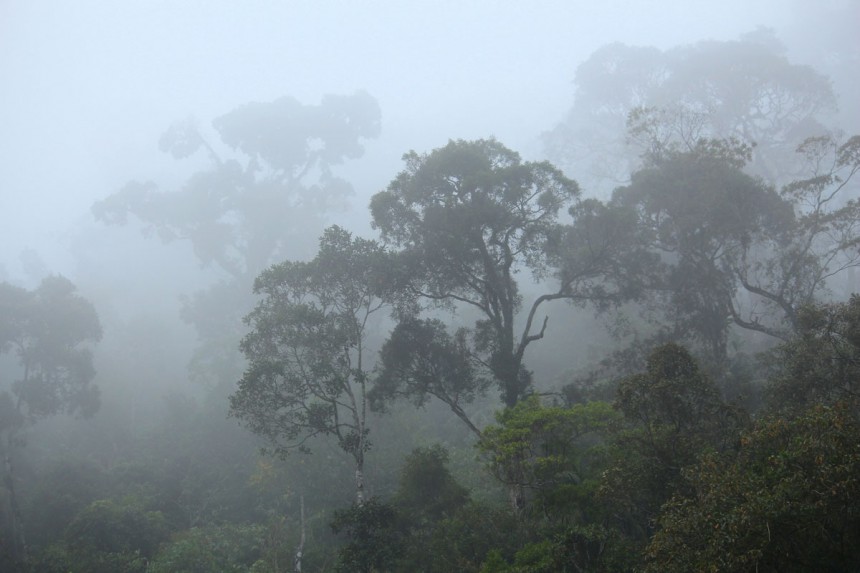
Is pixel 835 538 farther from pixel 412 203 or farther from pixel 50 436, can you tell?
pixel 50 436

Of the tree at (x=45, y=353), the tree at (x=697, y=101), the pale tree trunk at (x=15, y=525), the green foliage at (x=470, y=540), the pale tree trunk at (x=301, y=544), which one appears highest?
the tree at (x=697, y=101)

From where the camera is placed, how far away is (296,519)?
65.1 feet

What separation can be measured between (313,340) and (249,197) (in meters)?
26.0

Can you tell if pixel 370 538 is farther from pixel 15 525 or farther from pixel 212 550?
pixel 15 525

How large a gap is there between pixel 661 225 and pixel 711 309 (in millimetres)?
3469

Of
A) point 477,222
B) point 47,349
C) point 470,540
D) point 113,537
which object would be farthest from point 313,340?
point 47,349

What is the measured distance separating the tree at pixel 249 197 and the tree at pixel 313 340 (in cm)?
1839

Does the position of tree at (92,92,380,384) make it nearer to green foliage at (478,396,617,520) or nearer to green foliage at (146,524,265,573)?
green foliage at (146,524,265,573)

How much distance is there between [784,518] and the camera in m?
6.22

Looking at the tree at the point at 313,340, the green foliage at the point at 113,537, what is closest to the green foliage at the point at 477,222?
the tree at the point at 313,340

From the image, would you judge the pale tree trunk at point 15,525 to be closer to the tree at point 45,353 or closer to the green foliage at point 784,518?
the tree at point 45,353

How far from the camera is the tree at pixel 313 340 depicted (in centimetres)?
1628

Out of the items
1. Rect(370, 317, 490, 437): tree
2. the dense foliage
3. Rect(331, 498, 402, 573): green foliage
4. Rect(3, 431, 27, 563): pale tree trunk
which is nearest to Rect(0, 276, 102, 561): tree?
the dense foliage

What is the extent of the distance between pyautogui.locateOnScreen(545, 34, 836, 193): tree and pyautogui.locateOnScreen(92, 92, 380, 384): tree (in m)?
17.5
